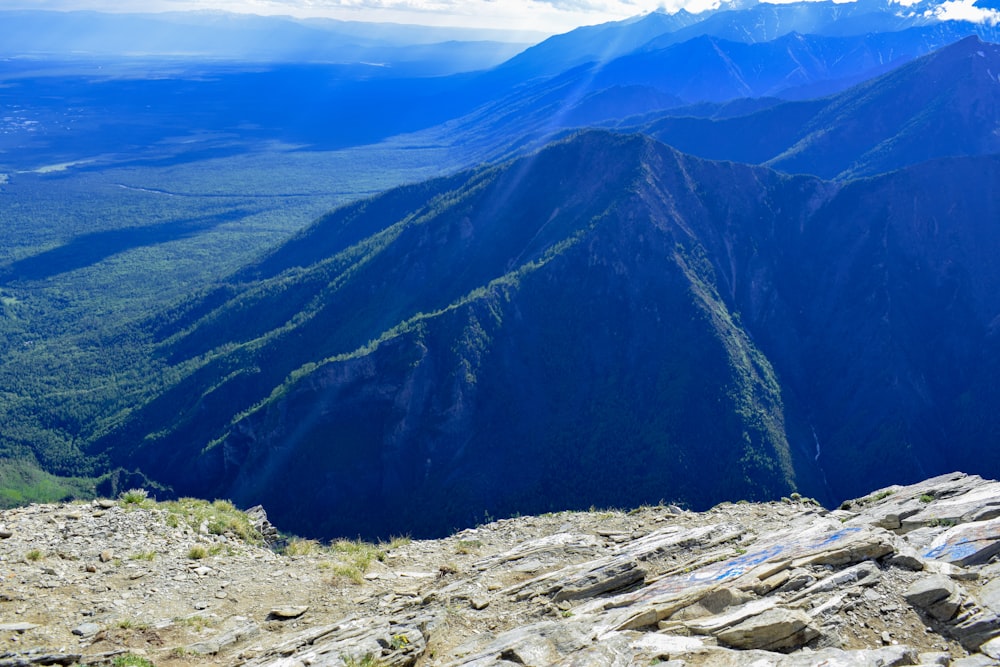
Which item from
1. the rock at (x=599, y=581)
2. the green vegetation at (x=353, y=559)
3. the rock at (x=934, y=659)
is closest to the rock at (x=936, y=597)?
the rock at (x=934, y=659)

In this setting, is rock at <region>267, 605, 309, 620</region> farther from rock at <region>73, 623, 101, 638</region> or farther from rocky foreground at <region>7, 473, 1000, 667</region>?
rock at <region>73, 623, 101, 638</region>

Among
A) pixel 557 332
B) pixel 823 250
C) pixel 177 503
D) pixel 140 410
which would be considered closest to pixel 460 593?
pixel 177 503

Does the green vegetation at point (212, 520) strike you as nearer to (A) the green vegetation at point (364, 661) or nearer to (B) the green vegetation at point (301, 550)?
(B) the green vegetation at point (301, 550)

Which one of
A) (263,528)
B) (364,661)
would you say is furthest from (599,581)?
(263,528)

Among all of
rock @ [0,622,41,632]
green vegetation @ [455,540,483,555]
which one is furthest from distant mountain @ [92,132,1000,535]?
rock @ [0,622,41,632]

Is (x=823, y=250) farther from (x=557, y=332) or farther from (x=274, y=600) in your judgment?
(x=274, y=600)

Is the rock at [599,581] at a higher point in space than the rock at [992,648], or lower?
higher

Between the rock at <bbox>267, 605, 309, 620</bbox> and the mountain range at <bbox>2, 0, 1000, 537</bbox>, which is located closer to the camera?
the rock at <bbox>267, 605, 309, 620</bbox>
